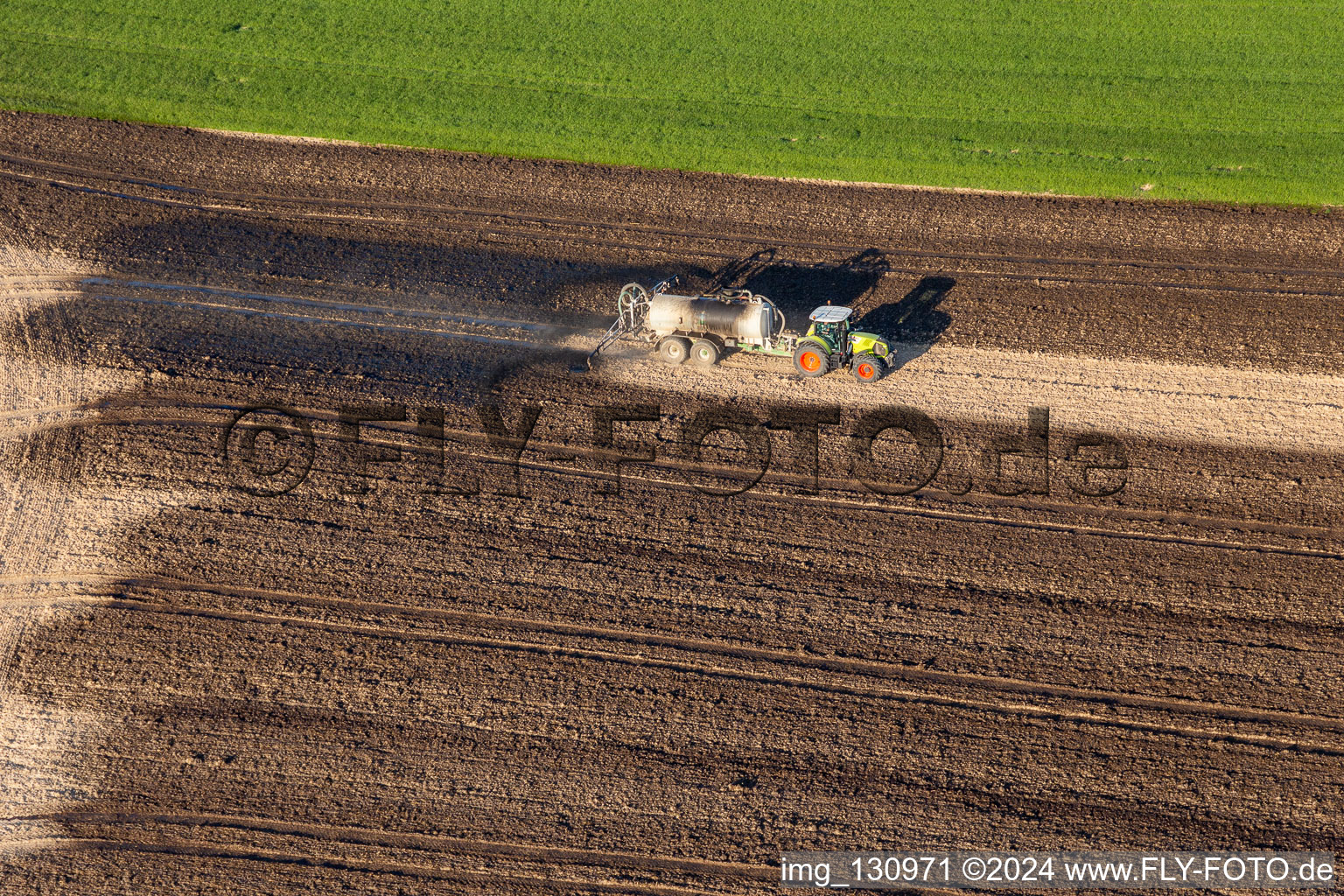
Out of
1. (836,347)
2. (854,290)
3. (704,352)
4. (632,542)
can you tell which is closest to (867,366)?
(836,347)

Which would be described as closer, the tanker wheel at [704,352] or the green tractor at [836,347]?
the green tractor at [836,347]

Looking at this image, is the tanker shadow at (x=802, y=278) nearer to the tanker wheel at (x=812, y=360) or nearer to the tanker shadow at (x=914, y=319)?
the tanker shadow at (x=914, y=319)

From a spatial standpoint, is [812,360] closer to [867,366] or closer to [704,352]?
[867,366]

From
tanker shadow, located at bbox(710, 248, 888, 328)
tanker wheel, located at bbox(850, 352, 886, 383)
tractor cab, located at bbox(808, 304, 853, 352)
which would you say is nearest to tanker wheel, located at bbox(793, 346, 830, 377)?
tractor cab, located at bbox(808, 304, 853, 352)

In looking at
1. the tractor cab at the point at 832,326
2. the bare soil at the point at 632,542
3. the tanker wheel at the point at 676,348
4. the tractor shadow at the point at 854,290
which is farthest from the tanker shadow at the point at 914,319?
the tanker wheel at the point at 676,348

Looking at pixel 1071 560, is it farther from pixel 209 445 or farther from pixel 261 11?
pixel 261 11

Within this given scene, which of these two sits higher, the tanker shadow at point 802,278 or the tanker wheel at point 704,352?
the tanker shadow at point 802,278

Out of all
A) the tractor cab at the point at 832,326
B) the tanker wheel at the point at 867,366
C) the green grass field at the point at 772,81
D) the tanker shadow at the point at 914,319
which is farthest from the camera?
the green grass field at the point at 772,81

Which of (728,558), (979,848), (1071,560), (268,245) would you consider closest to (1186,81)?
(1071,560)
